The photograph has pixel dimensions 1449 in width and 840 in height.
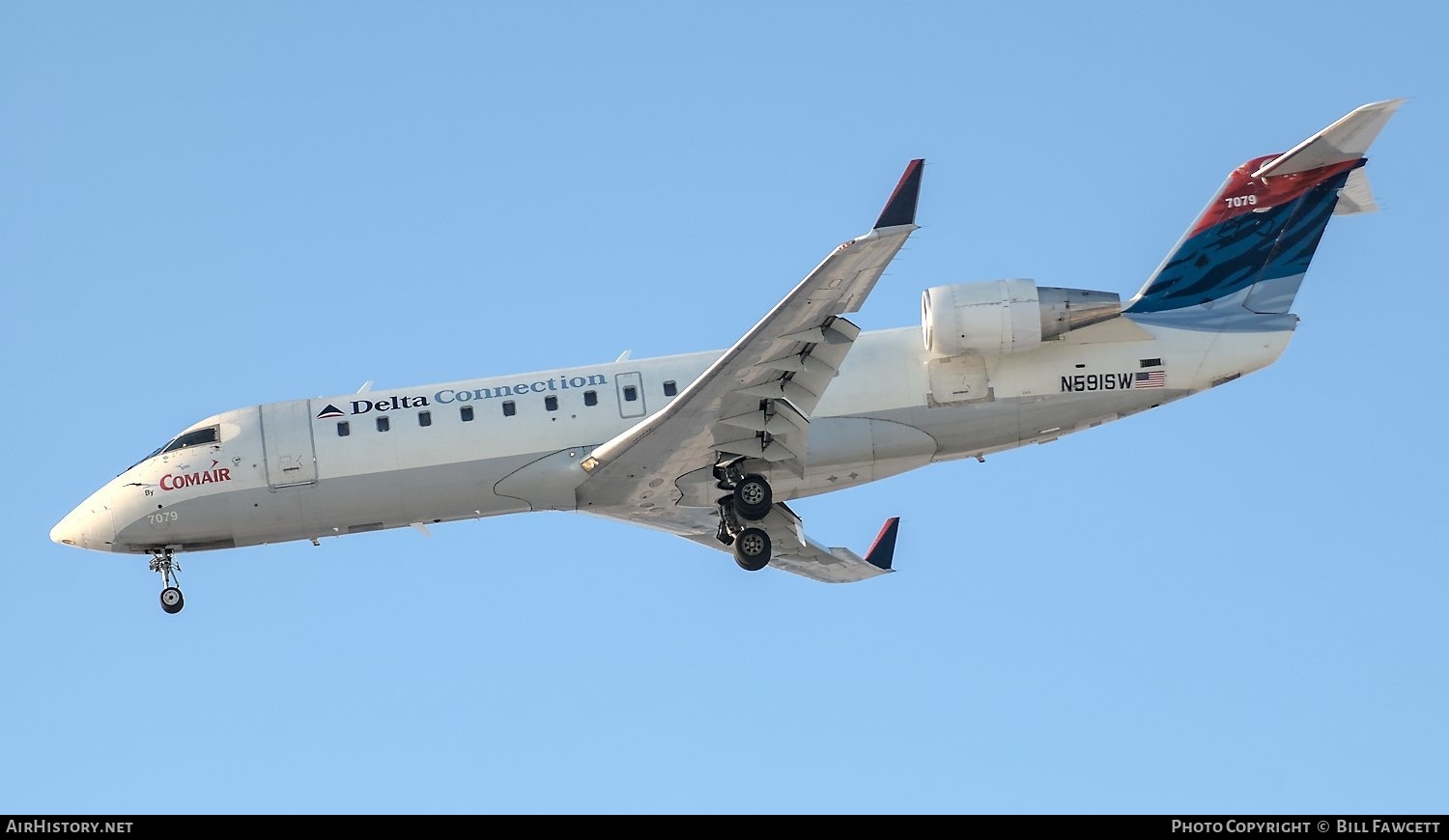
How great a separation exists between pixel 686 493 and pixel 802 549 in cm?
463

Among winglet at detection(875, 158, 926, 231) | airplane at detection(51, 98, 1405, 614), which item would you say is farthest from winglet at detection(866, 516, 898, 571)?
winglet at detection(875, 158, 926, 231)

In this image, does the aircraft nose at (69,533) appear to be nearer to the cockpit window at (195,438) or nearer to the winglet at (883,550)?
the cockpit window at (195,438)

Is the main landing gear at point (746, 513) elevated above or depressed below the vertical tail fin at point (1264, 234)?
below

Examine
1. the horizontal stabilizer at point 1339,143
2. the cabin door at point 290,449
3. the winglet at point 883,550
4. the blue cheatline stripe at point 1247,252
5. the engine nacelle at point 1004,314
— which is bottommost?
the winglet at point 883,550

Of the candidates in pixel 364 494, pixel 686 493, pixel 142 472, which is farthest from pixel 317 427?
pixel 686 493

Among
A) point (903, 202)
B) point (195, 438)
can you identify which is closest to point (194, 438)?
point (195, 438)

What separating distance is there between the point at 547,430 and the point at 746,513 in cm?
353

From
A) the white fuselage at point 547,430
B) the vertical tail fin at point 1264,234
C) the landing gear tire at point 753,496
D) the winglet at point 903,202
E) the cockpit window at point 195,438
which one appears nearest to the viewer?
the winglet at point 903,202

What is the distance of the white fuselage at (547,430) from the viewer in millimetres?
27141

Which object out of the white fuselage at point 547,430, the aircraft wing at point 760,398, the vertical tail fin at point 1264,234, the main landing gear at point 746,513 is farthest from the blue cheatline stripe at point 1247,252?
the main landing gear at point 746,513

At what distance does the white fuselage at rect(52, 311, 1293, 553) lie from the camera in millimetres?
27141

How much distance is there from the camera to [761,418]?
85.3 ft

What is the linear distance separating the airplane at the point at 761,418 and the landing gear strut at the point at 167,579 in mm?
36

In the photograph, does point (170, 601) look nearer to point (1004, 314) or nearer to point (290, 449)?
point (290, 449)
